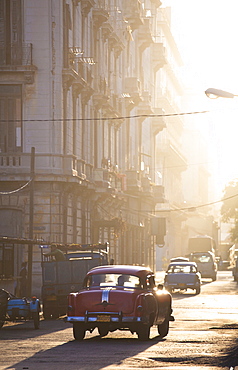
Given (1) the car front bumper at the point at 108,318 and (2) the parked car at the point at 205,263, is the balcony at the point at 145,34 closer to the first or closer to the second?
(2) the parked car at the point at 205,263

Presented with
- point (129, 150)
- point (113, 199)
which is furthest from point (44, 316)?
point (129, 150)

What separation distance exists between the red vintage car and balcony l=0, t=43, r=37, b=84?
73.2 ft

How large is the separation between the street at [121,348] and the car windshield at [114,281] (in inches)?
49.3

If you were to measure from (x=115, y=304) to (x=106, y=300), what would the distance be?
23 cm

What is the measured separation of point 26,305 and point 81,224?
24114 mm

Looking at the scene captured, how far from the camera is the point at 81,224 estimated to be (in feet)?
164

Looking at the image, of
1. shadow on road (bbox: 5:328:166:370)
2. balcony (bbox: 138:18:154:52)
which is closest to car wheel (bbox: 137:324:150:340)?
shadow on road (bbox: 5:328:166:370)

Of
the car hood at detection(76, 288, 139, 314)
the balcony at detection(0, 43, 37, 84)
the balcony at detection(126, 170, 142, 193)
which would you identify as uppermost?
the balcony at detection(0, 43, 37, 84)

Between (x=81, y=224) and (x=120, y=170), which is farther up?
(x=120, y=170)

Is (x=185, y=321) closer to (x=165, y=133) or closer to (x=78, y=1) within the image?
(x=78, y=1)

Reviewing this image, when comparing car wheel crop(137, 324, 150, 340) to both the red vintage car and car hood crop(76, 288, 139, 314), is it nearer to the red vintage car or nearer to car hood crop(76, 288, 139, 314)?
the red vintage car

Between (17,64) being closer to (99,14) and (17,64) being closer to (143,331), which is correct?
(99,14)

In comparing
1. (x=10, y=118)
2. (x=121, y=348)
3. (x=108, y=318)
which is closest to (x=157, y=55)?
(x=10, y=118)

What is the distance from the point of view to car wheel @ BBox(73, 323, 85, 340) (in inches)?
858
